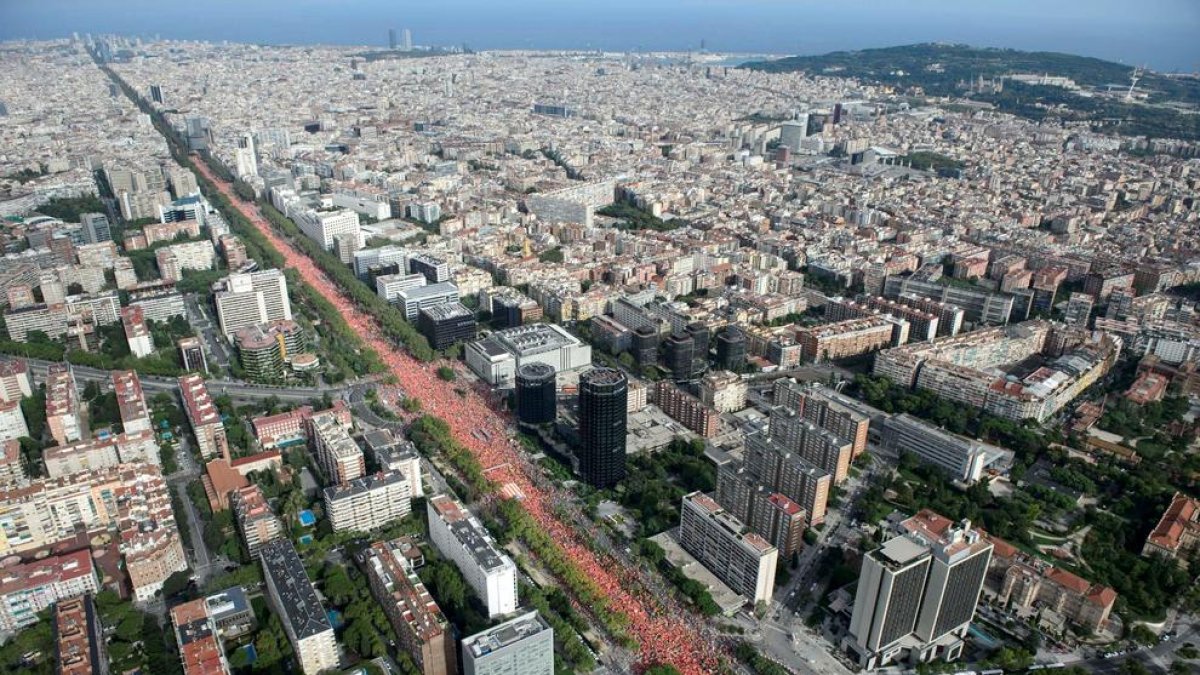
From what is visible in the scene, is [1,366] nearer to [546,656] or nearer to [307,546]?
[307,546]

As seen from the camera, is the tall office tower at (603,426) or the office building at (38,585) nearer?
the office building at (38,585)

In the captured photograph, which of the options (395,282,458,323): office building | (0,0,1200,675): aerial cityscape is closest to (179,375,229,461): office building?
(0,0,1200,675): aerial cityscape

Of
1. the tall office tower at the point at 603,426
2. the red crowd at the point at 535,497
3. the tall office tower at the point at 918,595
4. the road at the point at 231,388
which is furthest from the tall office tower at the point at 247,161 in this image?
the tall office tower at the point at 918,595

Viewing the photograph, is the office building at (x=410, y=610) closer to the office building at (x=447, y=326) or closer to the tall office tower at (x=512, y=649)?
the tall office tower at (x=512, y=649)

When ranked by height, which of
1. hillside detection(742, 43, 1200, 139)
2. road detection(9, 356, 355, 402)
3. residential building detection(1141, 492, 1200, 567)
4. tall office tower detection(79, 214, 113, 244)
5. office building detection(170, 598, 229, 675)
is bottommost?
road detection(9, 356, 355, 402)

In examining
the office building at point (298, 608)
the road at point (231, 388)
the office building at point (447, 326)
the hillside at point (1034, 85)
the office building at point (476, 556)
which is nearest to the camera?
the office building at point (298, 608)

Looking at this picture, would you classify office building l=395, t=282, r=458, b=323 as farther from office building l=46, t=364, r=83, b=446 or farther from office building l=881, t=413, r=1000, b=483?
office building l=881, t=413, r=1000, b=483

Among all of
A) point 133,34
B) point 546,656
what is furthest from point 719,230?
point 133,34

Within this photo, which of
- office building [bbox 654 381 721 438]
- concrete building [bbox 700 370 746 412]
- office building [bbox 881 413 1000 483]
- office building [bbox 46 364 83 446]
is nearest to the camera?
office building [bbox 881 413 1000 483]
